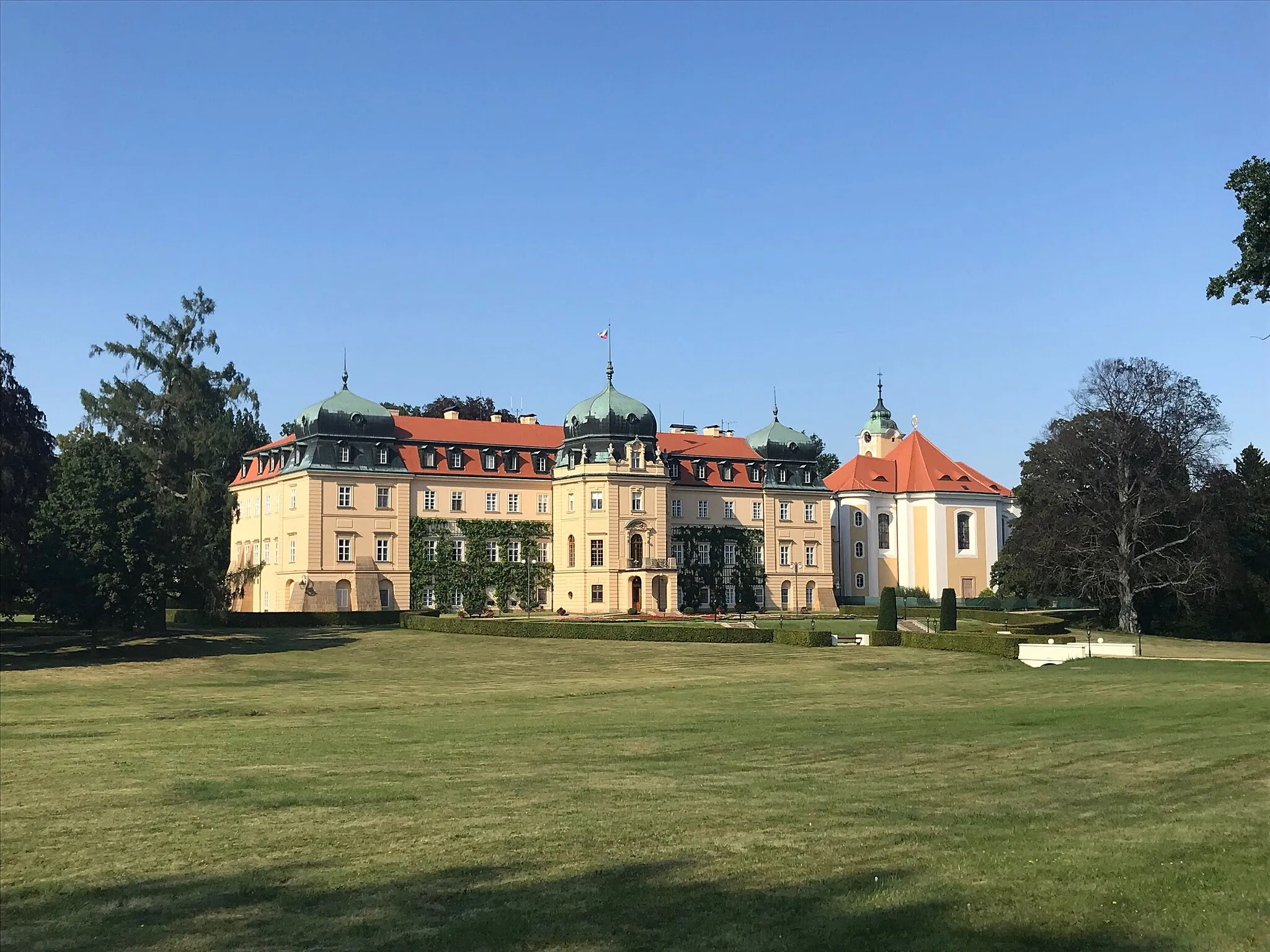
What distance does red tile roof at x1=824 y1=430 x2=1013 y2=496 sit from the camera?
291 ft

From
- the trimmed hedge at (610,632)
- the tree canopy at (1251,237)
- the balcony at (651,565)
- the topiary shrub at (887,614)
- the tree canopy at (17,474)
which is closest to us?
the tree canopy at (1251,237)

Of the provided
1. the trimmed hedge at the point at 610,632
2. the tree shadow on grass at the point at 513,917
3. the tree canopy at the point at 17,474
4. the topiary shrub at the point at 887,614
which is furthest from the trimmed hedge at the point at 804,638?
the tree shadow on grass at the point at 513,917

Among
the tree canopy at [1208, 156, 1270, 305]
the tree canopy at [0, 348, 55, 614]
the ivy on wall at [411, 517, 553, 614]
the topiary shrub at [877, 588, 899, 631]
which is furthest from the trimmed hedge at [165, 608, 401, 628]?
the tree canopy at [1208, 156, 1270, 305]

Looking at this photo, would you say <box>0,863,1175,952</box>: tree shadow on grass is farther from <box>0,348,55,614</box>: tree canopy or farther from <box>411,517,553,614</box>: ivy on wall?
<box>411,517,553,614</box>: ivy on wall

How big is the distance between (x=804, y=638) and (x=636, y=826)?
40275 mm

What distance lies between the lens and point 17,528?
46250 mm

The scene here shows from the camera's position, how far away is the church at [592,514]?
72312mm

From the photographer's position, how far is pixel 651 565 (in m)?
74.8

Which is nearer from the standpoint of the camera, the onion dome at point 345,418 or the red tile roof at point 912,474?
the onion dome at point 345,418

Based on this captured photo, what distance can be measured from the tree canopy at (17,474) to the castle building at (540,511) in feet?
66.7

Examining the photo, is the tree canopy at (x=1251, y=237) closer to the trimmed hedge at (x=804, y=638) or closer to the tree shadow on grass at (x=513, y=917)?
the tree shadow on grass at (x=513, y=917)

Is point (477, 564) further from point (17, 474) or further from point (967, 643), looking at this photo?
point (967, 643)

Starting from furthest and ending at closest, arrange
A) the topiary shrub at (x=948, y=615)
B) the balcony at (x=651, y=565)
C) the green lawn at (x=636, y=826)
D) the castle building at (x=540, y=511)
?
the balcony at (x=651, y=565), the castle building at (x=540, y=511), the topiary shrub at (x=948, y=615), the green lawn at (x=636, y=826)

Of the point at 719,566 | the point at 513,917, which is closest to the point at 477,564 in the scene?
the point at 719,566
